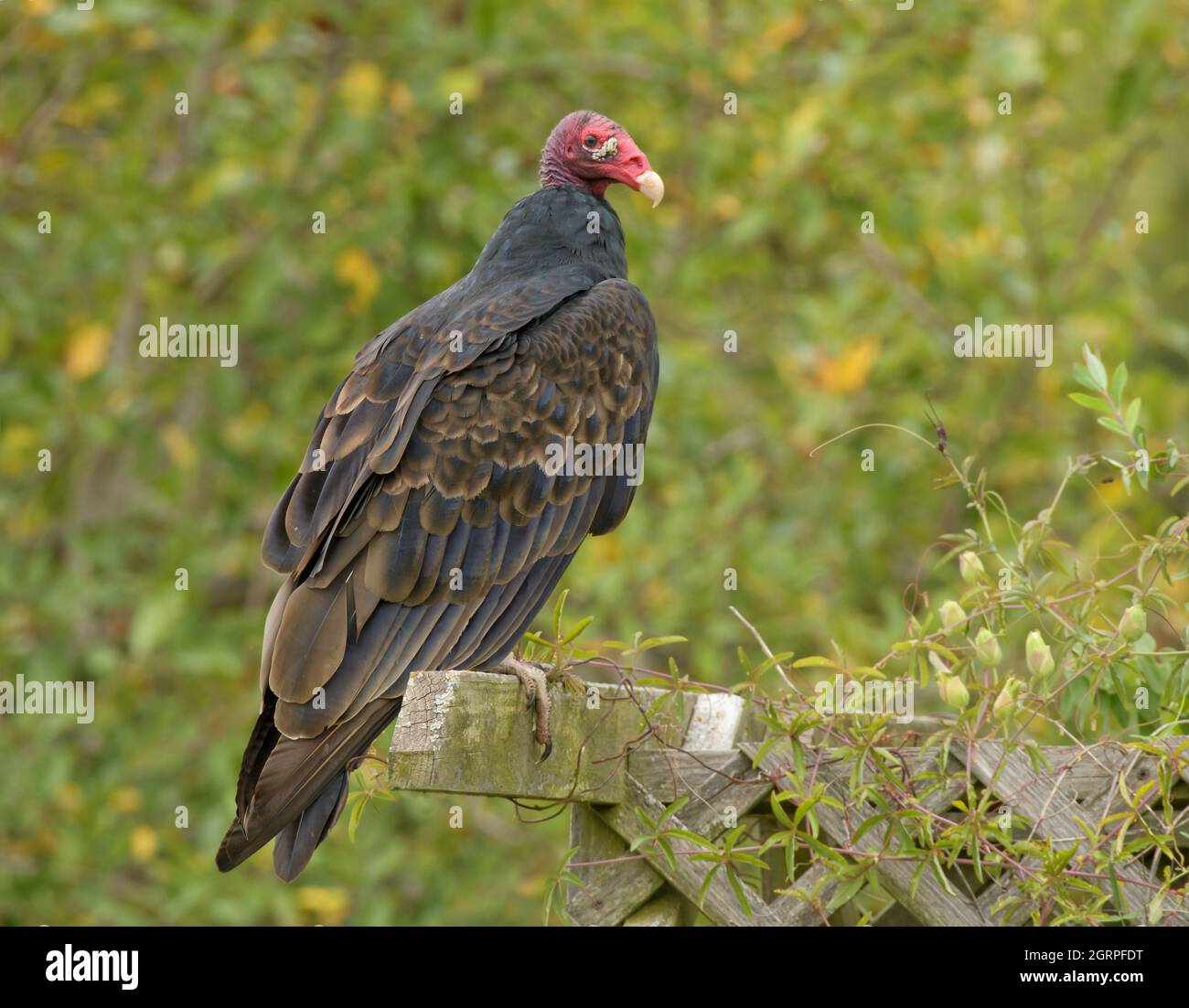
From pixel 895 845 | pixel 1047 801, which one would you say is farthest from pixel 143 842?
pixel 1047 801

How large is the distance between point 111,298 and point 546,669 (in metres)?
4.50

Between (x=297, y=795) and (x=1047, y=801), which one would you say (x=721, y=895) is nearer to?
(x=1047, y=801)

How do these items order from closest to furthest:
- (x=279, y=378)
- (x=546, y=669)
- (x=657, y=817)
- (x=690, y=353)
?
(x=657, y=817), (x=546, y=669), (x=690, y=353), (x=279, y=378)

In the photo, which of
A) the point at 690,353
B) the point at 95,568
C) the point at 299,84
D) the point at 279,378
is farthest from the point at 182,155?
the point at 690,353

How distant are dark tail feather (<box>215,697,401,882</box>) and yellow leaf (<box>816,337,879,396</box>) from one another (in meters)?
3.57

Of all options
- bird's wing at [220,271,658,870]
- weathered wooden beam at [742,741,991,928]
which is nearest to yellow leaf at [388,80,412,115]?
bird's wing at [220,271,658,870]

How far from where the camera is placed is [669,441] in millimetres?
6457

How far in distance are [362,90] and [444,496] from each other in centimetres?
340

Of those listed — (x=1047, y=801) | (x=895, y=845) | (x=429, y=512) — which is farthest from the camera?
(x=429, y=512)

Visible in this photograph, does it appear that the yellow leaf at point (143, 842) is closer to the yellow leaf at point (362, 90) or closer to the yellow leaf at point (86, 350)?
the yellow leaf at point (86, 350)

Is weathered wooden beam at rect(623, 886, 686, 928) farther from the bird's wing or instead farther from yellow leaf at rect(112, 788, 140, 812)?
yellow leaf at rect(112, 788, 140, 812)

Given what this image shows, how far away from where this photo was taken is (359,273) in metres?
6.21
